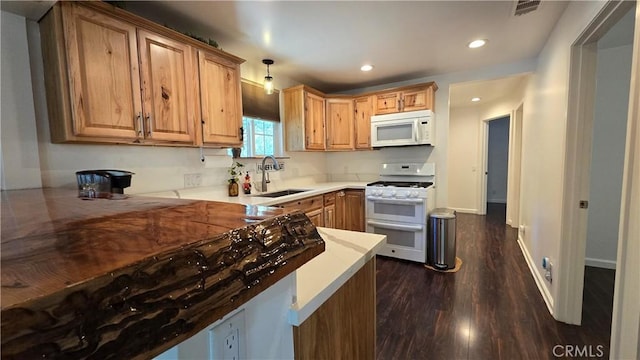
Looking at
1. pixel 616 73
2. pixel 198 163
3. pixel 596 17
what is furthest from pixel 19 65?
pixel 616 73

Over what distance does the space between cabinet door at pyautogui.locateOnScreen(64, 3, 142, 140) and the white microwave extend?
8.53 ft

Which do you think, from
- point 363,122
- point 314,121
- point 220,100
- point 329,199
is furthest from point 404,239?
point 220,100

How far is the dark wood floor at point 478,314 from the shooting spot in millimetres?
1704

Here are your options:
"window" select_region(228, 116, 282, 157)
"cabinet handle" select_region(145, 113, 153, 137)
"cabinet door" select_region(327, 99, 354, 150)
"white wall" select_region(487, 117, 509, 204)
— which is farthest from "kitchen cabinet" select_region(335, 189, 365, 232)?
"white wall" select_region(487, 117, 509, 204)

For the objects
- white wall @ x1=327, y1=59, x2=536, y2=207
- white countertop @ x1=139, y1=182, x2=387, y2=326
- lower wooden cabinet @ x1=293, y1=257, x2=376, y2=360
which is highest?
white wall @ x1=327, y1=59, x2=536, y2=207

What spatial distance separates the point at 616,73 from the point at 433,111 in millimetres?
1675

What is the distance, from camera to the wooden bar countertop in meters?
0.18

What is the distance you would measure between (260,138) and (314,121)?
2.52 feet

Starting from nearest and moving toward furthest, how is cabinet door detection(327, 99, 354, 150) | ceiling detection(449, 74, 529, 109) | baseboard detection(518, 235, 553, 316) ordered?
baseboard detection(518, 235, 553, 316) → ceiling detection(449, 74, 529, 109) → cabinet door detection(327, 99, 354, 150)

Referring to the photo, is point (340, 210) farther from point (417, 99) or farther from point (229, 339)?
point (229, 339)

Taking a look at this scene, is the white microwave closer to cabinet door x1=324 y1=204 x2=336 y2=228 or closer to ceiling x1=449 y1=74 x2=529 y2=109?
ceiling x1=449 y1=74 x2=529 y2=109

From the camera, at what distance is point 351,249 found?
94 cm

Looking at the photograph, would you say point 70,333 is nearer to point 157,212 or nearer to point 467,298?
point 157,212

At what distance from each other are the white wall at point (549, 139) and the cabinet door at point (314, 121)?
2.33m
